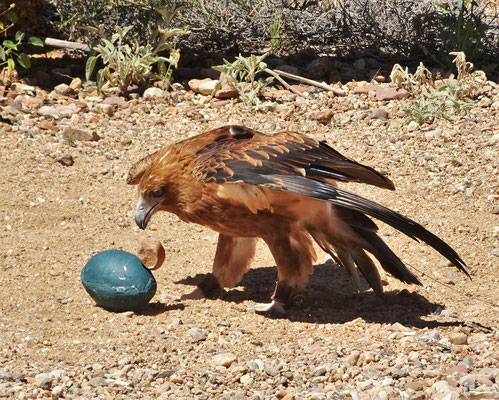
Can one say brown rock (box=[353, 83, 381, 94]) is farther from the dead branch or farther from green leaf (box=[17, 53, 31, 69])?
green leaf (box=[17, 53, 31, 69])

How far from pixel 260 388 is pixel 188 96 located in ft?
16.1

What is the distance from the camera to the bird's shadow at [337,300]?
4.75 meters

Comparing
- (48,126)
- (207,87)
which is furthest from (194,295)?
(207,87)

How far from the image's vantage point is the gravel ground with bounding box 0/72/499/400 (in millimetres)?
3715

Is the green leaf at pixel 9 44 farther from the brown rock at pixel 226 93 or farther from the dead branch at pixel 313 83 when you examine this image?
the dead branch at pixel 313 83

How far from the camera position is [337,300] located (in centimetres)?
512

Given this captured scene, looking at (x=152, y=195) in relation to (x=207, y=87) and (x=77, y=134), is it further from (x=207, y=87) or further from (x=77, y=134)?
(x=207, y=87)

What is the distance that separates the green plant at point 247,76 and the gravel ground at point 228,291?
166 mm

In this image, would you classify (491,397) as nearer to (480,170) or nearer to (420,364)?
(420,364)

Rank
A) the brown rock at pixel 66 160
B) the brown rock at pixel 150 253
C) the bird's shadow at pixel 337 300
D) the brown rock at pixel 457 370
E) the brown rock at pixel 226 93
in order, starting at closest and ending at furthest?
the brown rock at pixel 457 370 → the bird's shadow at pixel 337 300 → the brown rock at pixel 150 253 → the brown rock at pixel 66 160 → the brown rock at pixel 226 93

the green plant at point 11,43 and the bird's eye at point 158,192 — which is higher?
the bird's eye at point 158,192

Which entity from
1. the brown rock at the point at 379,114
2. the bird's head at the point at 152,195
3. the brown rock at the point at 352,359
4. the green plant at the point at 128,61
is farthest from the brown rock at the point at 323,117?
the brown rock at the point at 352,359

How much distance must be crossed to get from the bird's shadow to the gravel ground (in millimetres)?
18

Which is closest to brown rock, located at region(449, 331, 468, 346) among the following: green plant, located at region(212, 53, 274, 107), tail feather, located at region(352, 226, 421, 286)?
tail feather, located at region(352, 226, 421, 286)
